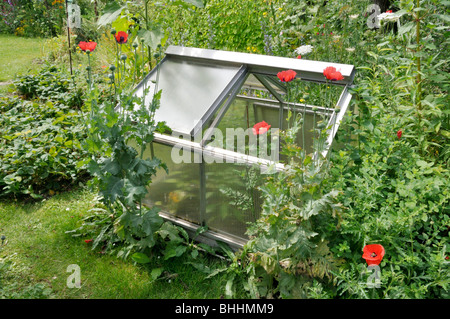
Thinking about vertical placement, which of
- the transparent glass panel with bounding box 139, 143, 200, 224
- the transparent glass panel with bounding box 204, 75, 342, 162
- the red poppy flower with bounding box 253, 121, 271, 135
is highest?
the red poppy flower with bounding box 253, 121, 271, 135

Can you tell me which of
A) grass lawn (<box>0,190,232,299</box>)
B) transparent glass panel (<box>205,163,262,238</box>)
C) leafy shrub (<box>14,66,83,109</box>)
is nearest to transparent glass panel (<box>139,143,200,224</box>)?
transparent glass panel (<box>205,163,262,238</box>)

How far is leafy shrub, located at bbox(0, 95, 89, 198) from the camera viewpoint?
371cm

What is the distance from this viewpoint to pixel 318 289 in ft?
6.76

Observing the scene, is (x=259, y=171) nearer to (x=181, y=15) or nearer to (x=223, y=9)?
(x=223, y=9)

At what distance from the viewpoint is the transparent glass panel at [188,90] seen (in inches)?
115

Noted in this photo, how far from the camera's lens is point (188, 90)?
3.10m

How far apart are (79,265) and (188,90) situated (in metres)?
1.51

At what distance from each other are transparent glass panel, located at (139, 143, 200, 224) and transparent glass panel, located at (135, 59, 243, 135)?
0.78ft

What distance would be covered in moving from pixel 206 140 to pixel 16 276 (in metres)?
1.61

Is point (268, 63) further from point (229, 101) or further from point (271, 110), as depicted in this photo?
point (271, 110)

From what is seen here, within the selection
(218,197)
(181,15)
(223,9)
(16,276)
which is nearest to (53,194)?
(16,276)

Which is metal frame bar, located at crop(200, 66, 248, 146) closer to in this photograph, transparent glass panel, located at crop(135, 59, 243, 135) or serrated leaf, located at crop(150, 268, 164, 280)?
transparent glass panel, located at crop(135, 59, 243, 135)

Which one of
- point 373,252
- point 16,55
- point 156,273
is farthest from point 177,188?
point 16,55

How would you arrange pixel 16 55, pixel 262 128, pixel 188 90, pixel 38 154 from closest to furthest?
pixel 262 128
pixel 188 90
pixel 38 154
pixel 16 55
